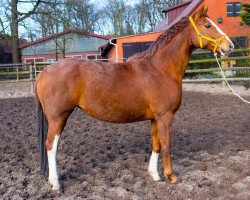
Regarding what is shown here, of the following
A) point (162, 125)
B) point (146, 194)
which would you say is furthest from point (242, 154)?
point (146, 194)

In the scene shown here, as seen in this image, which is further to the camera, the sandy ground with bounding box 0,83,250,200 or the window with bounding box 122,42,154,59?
the window with bounding box 122,42,154,59

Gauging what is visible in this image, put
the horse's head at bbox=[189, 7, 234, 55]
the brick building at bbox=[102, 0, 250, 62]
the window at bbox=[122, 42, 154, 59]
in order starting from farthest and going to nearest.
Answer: the window at bbox=[122, 42, 154, 59]
the brick building at bbox=[102, 0, 250, 62]
the horse's head at bbox=[189, 7, 234, 55]

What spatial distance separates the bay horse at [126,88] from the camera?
142 inches

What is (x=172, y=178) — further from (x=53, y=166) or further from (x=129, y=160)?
(x=53, y=166)

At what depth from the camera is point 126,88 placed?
12.0 ft

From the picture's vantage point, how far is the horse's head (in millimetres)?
3748

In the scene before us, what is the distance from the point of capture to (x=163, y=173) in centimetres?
404

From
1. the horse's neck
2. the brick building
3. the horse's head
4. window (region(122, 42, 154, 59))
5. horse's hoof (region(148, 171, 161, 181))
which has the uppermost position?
the brick building

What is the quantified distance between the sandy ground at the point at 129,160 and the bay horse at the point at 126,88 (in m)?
0.29

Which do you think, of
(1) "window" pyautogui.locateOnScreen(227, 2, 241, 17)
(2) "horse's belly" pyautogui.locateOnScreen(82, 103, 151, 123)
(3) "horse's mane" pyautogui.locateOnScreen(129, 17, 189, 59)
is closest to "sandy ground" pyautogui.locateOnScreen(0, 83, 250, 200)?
(2) "horse's belly" pyautogui.locateOnScreen(82, 103, 151, 123)

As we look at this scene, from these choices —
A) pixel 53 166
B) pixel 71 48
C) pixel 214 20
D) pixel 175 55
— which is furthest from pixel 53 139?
pixel 71 48

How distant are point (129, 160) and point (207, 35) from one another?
6.32 ft

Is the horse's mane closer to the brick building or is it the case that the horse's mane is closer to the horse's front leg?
the horse's front leg

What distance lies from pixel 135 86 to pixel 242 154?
1.98m
